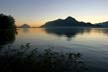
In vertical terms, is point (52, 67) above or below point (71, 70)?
above

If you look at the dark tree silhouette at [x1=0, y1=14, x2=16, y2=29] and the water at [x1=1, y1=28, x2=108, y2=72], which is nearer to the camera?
the water at [x1=1, y1=28, x2=108, y2=72]

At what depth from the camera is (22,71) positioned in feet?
52.3

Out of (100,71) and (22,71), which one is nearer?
(22,71)

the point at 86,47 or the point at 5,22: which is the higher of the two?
the point at 5,22

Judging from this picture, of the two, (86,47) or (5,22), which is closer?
(86,47)

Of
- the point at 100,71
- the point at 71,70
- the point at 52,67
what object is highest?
the point at 52,67

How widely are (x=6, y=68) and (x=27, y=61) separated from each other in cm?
361

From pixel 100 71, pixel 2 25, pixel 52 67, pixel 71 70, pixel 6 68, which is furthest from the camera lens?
pixel 2 25

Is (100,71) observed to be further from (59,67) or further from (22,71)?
(22,71)

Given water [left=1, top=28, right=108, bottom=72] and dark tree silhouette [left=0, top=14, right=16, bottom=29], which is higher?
dark tree silhouette [left=0, top=14, right=16, bottom=29]

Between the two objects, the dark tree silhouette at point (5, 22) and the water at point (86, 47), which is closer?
the water at point (86, 47)

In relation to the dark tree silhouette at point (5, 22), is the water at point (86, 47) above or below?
below

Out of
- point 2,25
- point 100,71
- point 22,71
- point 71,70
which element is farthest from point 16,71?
point 2,25

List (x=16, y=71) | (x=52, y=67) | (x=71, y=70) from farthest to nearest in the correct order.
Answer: (x=71, y=70) → (x=52, y=67) → (x=16, y=71)
